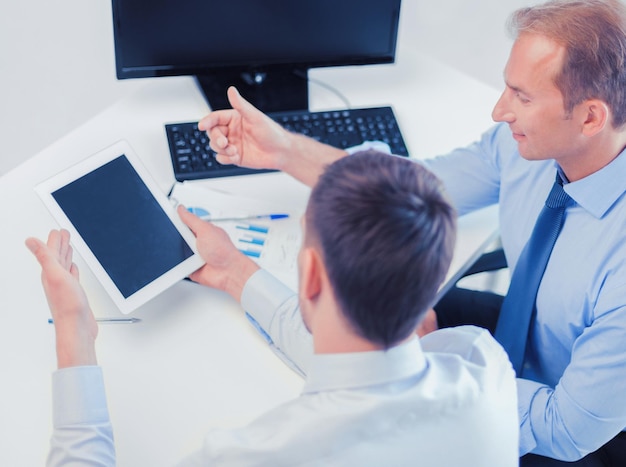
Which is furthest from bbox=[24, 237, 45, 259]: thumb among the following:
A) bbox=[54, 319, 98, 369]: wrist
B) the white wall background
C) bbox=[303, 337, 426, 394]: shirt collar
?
the white wall background

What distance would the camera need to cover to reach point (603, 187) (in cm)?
126

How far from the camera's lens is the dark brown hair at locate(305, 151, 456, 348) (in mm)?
817

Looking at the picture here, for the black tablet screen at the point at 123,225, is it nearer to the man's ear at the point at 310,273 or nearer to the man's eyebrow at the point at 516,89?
the man's ear at the point at 310,273

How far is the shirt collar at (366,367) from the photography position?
874 mm

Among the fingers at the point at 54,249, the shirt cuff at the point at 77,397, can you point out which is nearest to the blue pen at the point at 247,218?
the fingers at the point at 54,249

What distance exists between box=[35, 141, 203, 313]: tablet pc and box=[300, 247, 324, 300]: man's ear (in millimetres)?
419

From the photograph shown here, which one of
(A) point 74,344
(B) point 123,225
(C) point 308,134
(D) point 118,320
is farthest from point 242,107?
(A) point 74,344

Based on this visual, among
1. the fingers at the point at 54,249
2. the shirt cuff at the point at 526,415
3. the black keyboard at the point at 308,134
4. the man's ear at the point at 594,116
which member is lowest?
the shirt cuff at the point at 526,415

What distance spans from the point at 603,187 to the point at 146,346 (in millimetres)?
775

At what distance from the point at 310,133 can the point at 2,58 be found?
110 centimetres

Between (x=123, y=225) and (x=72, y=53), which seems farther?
(x=72, y=53)

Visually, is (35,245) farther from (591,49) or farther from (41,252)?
(591,49)

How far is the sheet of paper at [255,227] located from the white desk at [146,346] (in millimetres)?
59

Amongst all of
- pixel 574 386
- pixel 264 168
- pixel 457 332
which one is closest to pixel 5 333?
pixel 264 168
